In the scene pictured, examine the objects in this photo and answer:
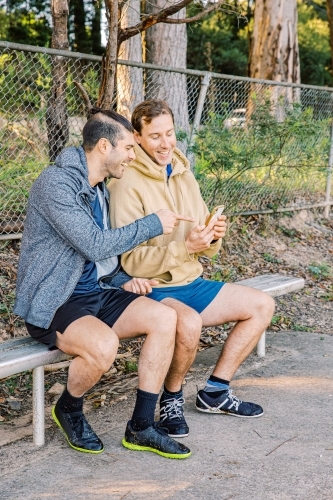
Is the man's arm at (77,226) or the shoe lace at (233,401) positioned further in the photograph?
the shoe lace at (233,401)

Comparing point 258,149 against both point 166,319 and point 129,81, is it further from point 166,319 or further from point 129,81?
point 166,319

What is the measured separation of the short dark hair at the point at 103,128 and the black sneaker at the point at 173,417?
4.41 feet

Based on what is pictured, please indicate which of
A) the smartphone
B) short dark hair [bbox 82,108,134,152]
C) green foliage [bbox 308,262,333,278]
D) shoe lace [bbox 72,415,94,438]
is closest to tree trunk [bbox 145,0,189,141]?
green foliage [bbox 308,262,333,278]

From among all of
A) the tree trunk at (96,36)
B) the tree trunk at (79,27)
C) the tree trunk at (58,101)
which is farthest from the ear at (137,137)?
the tree trunk at (96,36)

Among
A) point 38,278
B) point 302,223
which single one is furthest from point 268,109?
point 38,278

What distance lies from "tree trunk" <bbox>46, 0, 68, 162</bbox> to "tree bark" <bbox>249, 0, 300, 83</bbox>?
7.33 m

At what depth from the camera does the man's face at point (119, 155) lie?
11.4 feet

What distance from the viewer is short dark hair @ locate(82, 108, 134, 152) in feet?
11.3

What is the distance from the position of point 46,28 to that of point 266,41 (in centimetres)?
974

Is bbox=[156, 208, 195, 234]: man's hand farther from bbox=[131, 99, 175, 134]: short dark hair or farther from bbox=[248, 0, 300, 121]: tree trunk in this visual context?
bbox=[248, 0, 300, 121]: tree trunk

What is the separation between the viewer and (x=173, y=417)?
139 inches

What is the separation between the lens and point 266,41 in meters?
12.4

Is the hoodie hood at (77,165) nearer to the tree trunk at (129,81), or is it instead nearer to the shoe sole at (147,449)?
the shoe sole at (147,449)

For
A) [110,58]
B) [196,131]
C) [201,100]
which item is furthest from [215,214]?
[201,100]
